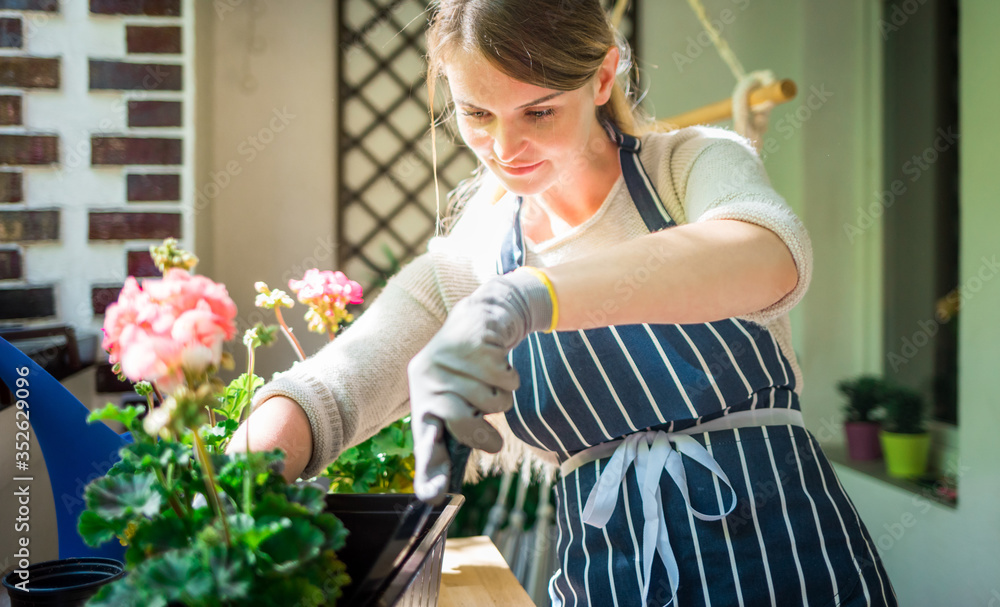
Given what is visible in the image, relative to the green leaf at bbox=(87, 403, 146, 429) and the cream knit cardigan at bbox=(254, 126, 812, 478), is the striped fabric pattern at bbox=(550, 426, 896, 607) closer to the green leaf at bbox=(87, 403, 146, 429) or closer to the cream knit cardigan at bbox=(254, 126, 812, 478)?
the cream knit cardigan at bbox=(254, 126, 812, 478)

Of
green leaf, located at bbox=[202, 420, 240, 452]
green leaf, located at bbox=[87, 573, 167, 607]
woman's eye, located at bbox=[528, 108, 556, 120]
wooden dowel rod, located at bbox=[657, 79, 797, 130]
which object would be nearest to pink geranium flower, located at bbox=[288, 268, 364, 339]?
green leaf, located at bbox=[202, 420, 240, 452]

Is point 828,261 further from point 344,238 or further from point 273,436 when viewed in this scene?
point 273,436

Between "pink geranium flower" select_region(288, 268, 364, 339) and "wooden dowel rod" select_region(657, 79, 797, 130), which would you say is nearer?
"pink geranium flower" select_region(288, 268, 364, 339)

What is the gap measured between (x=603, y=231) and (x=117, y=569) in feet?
2.18

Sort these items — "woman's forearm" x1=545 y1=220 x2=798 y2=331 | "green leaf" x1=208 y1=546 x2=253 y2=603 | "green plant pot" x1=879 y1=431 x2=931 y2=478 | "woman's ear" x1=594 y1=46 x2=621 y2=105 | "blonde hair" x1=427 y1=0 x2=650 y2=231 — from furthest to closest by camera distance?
"green plant pot" x1=879 y1=431 x2=931 y2=478 → "woman's ear" x1=594 y1=46 x2=621 y2=105 → "blonde hair" x1=427 y1=0 x2=650 y2=231 → "woman's forearm" x1=545 y1=220 x2=798 y2=331 → "green leaf" x1=208 y1=546 x2=253 y2=603

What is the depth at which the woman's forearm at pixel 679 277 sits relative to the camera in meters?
0.58

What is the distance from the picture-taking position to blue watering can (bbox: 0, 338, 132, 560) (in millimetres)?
681

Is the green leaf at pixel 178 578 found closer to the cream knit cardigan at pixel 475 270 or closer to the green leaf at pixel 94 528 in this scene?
the green leaf at pixel 94 528

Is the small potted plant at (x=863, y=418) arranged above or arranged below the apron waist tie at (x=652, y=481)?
→ below

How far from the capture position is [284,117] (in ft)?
9.15

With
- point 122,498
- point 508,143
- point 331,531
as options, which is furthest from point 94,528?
point 508,143

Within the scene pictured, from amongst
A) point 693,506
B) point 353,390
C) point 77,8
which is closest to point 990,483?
point 693,506

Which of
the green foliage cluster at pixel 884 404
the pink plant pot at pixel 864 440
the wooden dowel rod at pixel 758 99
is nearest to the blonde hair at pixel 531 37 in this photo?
the wooden dowel rod at pixel 758 99

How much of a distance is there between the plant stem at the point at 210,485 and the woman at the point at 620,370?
0.26 m
